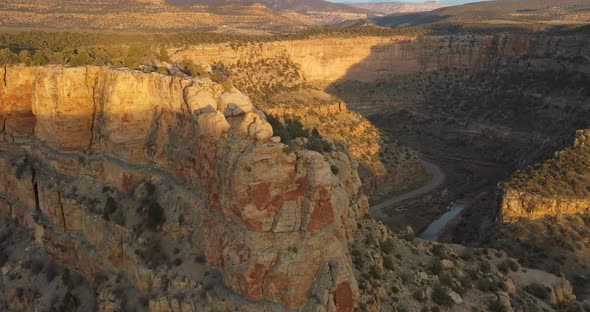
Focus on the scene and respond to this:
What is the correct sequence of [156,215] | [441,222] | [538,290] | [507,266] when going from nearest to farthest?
[156,215] < [538,290] < [507,266] < [441,222]

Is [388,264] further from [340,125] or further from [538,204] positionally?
[340,125]

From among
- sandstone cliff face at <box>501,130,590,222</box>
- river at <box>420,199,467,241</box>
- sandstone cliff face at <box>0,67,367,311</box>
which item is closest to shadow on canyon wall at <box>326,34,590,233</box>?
river at <box>420,199,467,241</box>

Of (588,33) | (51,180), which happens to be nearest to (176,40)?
(51,180)

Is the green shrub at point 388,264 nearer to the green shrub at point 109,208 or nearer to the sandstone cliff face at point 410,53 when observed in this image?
the green shrub at point 109,208

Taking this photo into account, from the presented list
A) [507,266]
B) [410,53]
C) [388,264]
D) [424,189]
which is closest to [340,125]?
[424,189]

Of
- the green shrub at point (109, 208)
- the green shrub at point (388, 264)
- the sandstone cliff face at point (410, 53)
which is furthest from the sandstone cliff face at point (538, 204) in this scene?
the sandstone cliff face at point (410, 53)

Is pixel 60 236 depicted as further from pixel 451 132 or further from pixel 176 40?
pixel 451 132

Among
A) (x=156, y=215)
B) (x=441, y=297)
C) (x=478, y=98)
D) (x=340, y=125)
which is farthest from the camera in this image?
(x=478, y=98)
